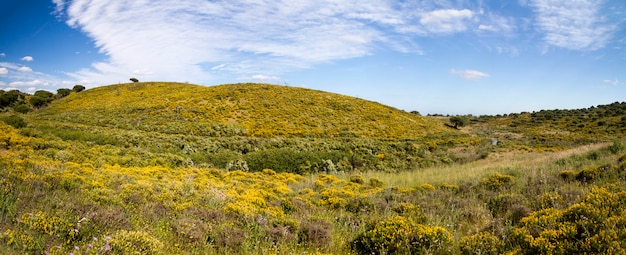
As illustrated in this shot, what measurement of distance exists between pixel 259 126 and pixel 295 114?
692 centimetres

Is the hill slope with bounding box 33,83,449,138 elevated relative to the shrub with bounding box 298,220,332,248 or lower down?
elevated

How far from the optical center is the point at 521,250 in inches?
163

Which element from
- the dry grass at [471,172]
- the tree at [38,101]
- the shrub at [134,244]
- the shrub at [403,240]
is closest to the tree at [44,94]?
the tree at [38,101]

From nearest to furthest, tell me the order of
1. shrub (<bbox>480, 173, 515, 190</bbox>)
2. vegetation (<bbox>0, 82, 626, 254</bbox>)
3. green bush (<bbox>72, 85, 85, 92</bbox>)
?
vegetation (<bbox>0, 82, 626, 254</bbox>) → shrub (<bbox>480, 173, 515, 190</bbox>) → green bush (<bbox>72, 85, 85, 92</bbox>)

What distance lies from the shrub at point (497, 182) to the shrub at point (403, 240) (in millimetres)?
4845

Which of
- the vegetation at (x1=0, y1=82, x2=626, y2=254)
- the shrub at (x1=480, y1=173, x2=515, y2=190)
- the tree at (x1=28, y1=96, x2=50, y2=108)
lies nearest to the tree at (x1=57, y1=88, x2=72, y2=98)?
the tree at (x1=28, y1=96, x2=50, y2=108)

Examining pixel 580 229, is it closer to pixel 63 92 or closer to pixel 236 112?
pixel 236 112

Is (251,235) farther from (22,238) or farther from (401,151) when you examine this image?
(401,151)

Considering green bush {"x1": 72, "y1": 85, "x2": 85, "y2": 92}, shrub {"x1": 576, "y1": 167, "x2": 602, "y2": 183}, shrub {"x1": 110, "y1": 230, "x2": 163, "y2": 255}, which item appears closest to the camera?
shrub {"x1": 110, "y1": 230, "x2": 163, "y2": 255}

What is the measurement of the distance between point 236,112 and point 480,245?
1382 inches

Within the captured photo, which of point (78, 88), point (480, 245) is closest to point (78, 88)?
point (78, 88)

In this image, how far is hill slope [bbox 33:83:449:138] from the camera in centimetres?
3284

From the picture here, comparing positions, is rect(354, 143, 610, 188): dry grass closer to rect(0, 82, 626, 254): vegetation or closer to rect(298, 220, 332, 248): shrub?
rect(0, 82, 626, 254): vegetation

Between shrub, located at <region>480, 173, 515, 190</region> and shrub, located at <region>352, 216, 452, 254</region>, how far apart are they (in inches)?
191
